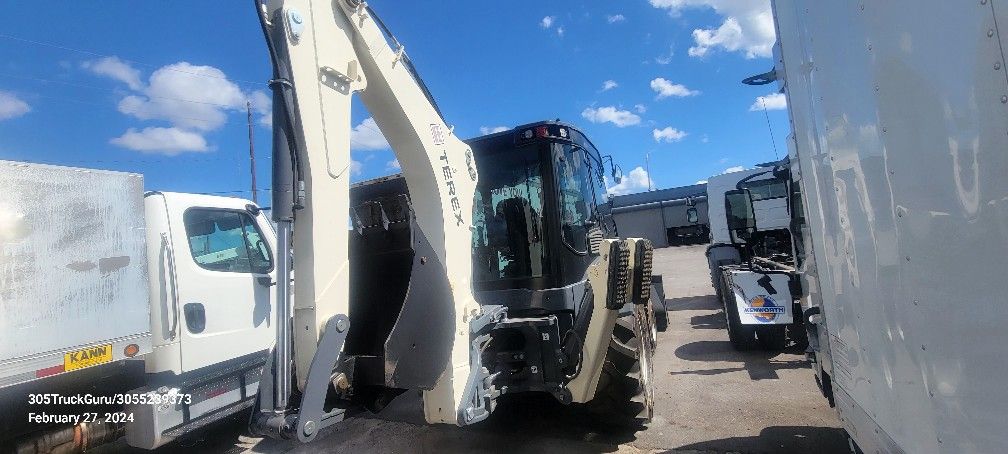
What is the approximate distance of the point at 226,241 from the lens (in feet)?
15.0

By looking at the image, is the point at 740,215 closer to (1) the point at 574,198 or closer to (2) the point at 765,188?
(2) the point at 765,188

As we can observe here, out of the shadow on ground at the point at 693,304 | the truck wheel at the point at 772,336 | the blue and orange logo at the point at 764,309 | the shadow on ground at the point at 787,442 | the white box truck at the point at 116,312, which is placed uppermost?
the white box truck at the point at 116,312

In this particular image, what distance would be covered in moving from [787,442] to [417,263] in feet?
10.7

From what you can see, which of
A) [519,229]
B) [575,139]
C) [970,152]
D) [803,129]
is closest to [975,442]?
[970,152]

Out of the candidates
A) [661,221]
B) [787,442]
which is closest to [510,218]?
[787,442]

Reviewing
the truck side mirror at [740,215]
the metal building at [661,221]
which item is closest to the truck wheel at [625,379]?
the truck side mirror at [740,215]

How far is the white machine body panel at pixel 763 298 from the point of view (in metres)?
5.73

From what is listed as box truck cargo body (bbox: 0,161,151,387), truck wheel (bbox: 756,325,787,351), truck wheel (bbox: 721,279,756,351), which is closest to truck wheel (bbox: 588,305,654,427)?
truck wheel (bbox: 721,279,756,351)

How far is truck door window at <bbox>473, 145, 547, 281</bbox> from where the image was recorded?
158 inches

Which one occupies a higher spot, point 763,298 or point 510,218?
point 510,218

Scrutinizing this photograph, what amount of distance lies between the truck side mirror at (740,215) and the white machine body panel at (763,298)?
469cm

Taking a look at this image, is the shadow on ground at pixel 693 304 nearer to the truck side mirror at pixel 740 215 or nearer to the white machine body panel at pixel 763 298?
the truck side mirror at pixel 740 215

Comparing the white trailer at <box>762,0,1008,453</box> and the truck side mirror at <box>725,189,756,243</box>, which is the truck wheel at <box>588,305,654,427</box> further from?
the truck side mirror at <box>725,189,756,243</box>

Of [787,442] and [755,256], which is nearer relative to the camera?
[787,442]
